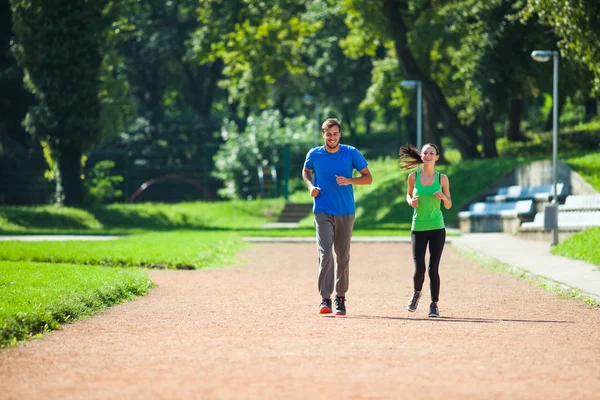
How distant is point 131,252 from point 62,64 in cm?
1739

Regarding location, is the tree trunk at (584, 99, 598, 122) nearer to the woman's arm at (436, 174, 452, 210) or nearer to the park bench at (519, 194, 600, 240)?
the park bench at (519, 194, 600, 240)

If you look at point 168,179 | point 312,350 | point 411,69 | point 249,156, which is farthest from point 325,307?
point 168,179

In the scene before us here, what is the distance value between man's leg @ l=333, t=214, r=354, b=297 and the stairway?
31.5 m

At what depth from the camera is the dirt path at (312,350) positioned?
23.5ft

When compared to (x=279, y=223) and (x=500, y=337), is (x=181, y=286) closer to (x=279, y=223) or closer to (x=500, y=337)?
(x=500, y=337)

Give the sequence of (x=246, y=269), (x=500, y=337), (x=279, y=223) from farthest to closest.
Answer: (x=279, y=223)
(x=246, y=269)
(x=500, y=337)

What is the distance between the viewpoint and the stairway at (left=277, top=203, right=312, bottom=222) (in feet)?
143

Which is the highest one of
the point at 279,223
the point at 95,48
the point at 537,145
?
the point at 95,48

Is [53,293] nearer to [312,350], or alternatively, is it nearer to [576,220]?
[312,350]

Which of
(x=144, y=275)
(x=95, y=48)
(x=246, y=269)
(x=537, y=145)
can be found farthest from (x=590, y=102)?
(x=144, y=275)

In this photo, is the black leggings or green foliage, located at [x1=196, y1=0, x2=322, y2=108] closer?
the black leggings

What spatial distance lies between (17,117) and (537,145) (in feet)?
67.9

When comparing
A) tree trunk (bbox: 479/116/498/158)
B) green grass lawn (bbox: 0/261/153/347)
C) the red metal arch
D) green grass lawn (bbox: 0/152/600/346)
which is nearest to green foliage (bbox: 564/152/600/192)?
green grass lawn (bbox: 0/152/600/346)

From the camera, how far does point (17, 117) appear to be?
44.9 metres
